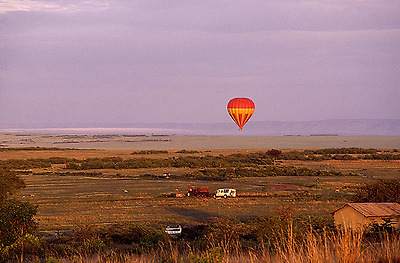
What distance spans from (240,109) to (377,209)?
44072mm

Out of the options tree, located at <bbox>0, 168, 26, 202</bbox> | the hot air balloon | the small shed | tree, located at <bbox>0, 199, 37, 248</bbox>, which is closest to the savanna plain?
tree, located at <bbox>0, 199, 37, 248</bbox>

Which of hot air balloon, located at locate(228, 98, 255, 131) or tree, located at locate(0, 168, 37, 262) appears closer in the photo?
tree, located at locate(0, 168, 37, 262)

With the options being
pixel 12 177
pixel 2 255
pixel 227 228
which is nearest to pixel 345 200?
pixel 227 228

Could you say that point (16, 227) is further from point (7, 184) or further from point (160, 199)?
point (160, 199)

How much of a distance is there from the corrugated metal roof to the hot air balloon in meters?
42.8

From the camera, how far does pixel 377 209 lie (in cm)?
2600

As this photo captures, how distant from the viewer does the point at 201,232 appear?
1152 inches

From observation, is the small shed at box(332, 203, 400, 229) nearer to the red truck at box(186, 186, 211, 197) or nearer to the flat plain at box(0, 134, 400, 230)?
the flat plain at box(0, 134, 400, 230)

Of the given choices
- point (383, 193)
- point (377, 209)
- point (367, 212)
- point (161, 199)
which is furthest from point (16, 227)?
point (161, 199)

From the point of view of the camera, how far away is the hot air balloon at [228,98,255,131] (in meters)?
69.1

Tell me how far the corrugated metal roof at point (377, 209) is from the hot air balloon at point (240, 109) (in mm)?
42794

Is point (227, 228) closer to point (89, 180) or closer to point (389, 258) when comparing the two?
point (389, 258)

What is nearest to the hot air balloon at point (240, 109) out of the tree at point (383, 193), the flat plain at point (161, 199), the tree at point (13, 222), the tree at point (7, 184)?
the flat plain at point (161, 199)

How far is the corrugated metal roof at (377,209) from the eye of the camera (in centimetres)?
2497
